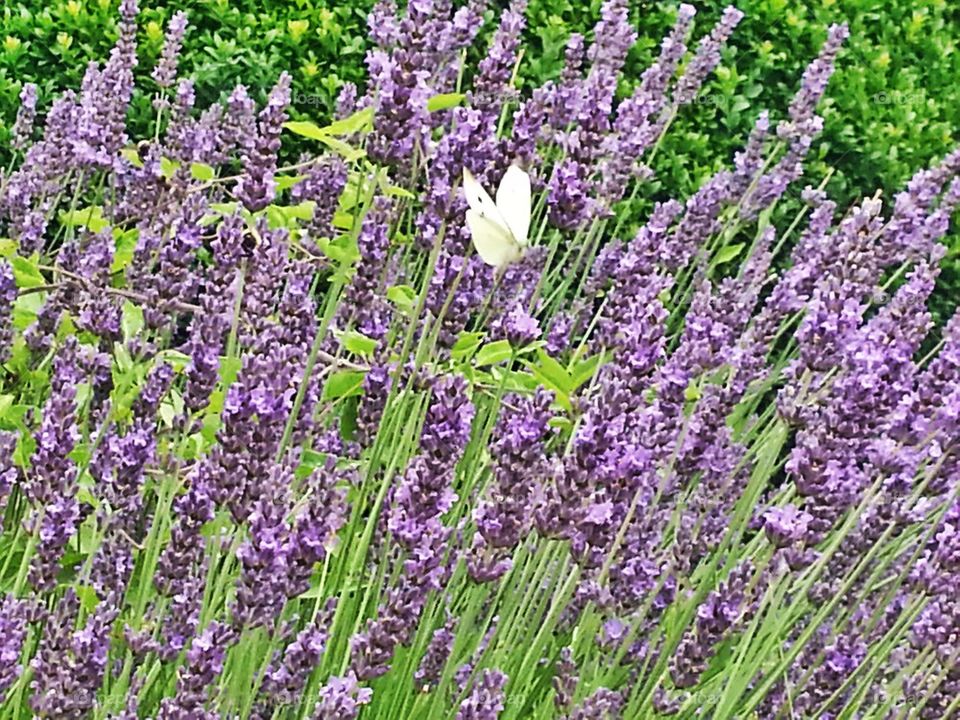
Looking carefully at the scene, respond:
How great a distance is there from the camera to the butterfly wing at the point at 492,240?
5.23ft

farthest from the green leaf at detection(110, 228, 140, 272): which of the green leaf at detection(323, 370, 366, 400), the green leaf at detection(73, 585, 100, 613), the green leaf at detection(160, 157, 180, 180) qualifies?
the green leaf at detection(73, 585, 100, 613)

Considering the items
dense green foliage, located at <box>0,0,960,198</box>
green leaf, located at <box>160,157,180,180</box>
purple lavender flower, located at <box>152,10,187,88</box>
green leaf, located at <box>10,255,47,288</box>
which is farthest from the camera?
dense green foliage, located at <box>0,0,960,198</box>

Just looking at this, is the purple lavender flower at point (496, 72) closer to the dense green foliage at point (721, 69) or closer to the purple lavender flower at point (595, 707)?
the purple lavender flower at point (595, 707)

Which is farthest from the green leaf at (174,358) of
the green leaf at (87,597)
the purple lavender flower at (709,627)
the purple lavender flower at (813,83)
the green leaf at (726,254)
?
the purple lavender flower at (813,83)

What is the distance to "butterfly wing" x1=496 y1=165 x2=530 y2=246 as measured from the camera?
1.62m

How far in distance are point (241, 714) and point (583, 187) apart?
0.91m

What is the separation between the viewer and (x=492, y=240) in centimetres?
162

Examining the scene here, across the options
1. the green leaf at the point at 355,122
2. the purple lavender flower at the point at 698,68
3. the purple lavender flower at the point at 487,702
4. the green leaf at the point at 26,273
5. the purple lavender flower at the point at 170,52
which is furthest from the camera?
the purple lavender flower at the point at 698,68

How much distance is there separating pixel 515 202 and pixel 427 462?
36cm

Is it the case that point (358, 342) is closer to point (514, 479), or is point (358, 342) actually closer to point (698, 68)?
point (514, 479)

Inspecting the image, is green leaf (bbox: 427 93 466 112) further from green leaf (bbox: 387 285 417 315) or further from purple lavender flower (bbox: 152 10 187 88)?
purple lavender flower (bbox: 152 10 187 88)

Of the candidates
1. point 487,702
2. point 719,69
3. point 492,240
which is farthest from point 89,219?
point 719,69

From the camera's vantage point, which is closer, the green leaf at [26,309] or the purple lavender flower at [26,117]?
the green leaf at [26,309]

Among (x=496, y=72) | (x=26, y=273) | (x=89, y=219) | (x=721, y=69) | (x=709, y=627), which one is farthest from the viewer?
(x=721, y=69)
